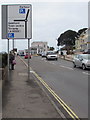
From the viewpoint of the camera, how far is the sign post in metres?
11.3

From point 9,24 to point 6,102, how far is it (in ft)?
18.6

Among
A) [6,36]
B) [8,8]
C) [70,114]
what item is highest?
[8,8]

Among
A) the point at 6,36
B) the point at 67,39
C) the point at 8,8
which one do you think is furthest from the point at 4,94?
the point at 67,39

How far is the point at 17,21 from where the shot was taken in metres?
11.5

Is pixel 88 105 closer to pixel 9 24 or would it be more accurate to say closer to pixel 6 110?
pixel 6 110

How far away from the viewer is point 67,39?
4569 inches

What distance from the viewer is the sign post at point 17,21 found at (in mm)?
11289

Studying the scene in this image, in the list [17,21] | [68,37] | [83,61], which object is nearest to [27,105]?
[17,21]

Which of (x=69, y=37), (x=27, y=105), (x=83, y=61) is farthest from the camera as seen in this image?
(x=69, y=37)

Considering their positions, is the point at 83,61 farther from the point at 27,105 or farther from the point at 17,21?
the point at 27,105

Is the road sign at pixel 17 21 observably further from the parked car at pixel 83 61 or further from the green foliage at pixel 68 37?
the green foliage at pixel 68 37

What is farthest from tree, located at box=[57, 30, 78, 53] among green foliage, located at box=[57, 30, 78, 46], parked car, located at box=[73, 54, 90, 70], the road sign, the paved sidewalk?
the paved sidewalk

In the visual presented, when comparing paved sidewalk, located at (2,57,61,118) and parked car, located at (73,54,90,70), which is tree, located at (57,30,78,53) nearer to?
parked car, located at (73,54,90,70)

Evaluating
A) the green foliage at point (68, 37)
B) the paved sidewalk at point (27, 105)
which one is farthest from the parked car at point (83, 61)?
the green foliage at point (68, 37)
